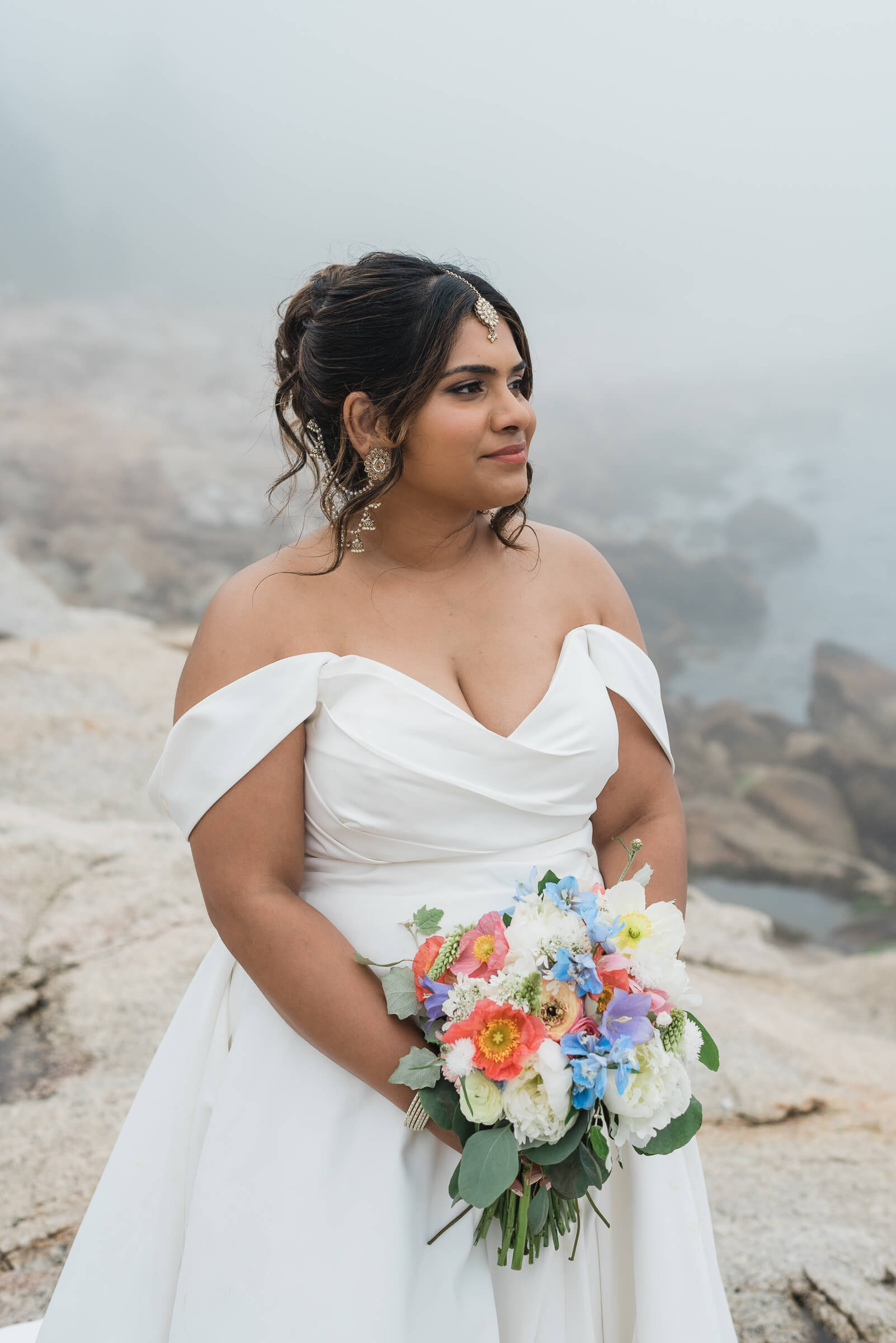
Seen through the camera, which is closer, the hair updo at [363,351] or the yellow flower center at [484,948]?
the yellow flower center at [484,948]

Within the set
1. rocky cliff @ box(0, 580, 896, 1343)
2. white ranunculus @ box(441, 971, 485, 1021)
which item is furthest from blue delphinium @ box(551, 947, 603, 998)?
rocky cliff @ box(0, 580, 896, 1343)

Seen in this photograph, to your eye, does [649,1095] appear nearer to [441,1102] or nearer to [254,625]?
[441,1102]

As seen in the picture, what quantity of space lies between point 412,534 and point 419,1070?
88 cm

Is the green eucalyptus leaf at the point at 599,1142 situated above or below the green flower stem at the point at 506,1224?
above

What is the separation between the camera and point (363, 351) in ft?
5.31

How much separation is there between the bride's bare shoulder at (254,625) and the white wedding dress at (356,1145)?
0.15 ft

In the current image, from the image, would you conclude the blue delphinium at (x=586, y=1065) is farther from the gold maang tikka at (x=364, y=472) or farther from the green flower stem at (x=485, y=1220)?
the gold maang tikka at (x=364, y=472)

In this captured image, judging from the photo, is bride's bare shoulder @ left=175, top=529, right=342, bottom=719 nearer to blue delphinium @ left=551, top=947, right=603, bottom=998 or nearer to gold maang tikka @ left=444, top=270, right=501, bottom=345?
gold maang tikka @ left=444, top=270, right=501, bottom=345

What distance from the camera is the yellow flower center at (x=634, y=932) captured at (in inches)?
50.8

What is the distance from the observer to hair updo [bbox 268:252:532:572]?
1585mm

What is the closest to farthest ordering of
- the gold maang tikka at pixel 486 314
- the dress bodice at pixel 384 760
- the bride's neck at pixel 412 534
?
the dress bodice at pixel 384 760 < the gold maang tikka at pixel 486 314 < the bride's neck at pixel 412 534

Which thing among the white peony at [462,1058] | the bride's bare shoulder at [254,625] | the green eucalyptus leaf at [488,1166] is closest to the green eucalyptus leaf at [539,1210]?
the green eucalyptus leaf at [488,1166]

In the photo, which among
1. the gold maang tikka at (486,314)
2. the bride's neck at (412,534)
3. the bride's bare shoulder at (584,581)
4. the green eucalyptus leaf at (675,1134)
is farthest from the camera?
the bride's bare shoulder at (584,581)

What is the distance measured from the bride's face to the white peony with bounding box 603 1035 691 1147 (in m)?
0.89
